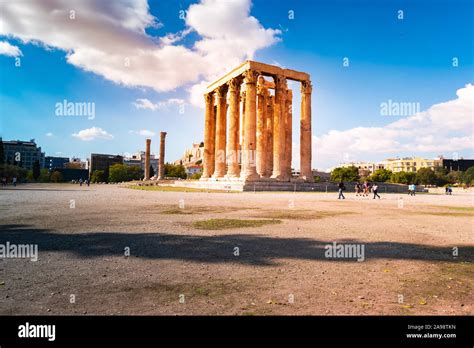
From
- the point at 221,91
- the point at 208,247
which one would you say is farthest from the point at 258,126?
the point at 208,247

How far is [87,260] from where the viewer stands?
19.6 feet

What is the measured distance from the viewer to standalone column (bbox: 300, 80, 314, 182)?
4506cm

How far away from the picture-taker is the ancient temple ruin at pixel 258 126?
40.8 m

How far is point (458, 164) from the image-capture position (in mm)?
164250

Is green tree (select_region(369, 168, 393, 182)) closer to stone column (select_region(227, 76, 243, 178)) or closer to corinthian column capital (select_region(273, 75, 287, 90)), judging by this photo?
corinthian column capital (select_region(273, 75, 287, 90))

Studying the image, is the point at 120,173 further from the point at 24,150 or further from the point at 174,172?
the point at 24,150

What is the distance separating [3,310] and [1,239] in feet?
16.8

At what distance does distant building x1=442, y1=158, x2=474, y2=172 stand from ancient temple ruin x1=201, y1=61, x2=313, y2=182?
5989 inches

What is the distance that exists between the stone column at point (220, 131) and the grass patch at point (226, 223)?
117 feet

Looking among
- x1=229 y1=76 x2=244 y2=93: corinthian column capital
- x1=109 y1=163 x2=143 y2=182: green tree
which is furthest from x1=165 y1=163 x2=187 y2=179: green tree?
x1=229 y1=76 x2=244 y2=93: corinthian column capital

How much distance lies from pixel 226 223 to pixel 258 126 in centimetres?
3342

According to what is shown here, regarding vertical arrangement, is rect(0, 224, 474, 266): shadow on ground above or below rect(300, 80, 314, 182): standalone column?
below
